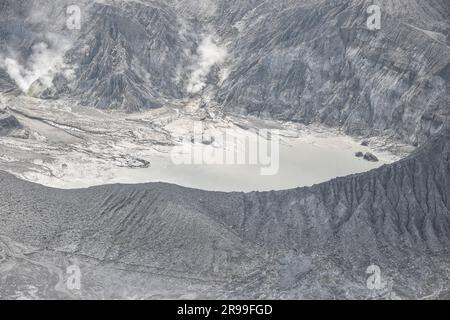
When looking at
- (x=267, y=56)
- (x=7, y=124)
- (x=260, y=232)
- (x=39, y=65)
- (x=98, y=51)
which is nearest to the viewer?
(x=260, y=232)

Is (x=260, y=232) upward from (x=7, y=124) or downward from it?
downward

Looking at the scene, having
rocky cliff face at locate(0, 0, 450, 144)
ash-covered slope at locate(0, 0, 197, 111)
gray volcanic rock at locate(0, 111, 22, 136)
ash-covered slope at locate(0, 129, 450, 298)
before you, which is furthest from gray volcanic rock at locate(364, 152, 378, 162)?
gray volcanic rock at locate(0, 111, 22, 136)

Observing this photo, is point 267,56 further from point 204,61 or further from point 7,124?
point 7,124

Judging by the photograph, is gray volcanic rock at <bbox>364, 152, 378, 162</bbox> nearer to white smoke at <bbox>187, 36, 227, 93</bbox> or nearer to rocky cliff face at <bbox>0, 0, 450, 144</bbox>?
rocky cliff face at <bbox>0, 0, 450, 144</bbox>

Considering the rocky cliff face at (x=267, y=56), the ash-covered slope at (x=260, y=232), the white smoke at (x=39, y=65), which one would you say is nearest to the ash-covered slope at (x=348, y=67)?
the rocky cliff face at (x=267, y=56)

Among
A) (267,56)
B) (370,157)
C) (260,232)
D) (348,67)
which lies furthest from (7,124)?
(348,67)

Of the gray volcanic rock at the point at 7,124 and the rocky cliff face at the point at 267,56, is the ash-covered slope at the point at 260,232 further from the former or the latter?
the rocky cliff face at the point at 267,56
